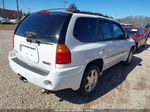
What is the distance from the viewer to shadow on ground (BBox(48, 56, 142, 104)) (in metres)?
2.77

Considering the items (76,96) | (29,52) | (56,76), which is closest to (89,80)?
(76,96)

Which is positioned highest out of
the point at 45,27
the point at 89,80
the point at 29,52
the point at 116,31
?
the point at 45,27

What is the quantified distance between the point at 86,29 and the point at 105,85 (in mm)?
1828

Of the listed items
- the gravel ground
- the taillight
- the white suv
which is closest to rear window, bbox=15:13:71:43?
the white suv

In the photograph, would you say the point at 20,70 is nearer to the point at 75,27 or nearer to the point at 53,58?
the point at 53,58

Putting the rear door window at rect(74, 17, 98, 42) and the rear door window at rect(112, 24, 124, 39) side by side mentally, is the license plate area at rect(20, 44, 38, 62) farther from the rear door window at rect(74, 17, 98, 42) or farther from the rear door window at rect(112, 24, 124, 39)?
the rear door window at rect(112, 24, 124, 39)

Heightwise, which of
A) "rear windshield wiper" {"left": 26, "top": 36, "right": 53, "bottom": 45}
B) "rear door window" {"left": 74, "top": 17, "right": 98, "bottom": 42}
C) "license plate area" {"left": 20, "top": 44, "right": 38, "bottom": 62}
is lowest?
"license plate area" {"left": 20, "top": 44, "right": 38, "bottom": 62}

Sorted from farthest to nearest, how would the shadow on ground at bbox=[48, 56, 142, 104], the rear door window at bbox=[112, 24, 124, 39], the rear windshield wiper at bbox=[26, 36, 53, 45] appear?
the rear door window at bbox=[112, 24, 124, 39], the shadow on ground at bbox=[48, 56, 142, 104], the rear windshield wiper at bbox=[26, 36, 53, 45]

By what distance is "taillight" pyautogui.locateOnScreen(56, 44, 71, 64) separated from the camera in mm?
1971

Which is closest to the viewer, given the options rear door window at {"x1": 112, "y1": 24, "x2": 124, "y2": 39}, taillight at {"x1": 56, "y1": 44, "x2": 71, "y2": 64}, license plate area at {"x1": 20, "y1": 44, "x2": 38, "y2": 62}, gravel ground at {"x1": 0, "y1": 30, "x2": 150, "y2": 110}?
taillight at {"x1": 56, "y1": 44, "x2": 71, "y2": 64}

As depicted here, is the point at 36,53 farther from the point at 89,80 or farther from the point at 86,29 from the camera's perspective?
the point at 89,80

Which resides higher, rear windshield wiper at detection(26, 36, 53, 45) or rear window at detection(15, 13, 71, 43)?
rear window at detection(15, 13, 71, 43)

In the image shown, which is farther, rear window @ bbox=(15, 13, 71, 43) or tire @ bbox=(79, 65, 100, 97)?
tire @ bbox=(79, 65, 100, 97)

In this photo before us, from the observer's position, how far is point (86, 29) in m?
2.48
